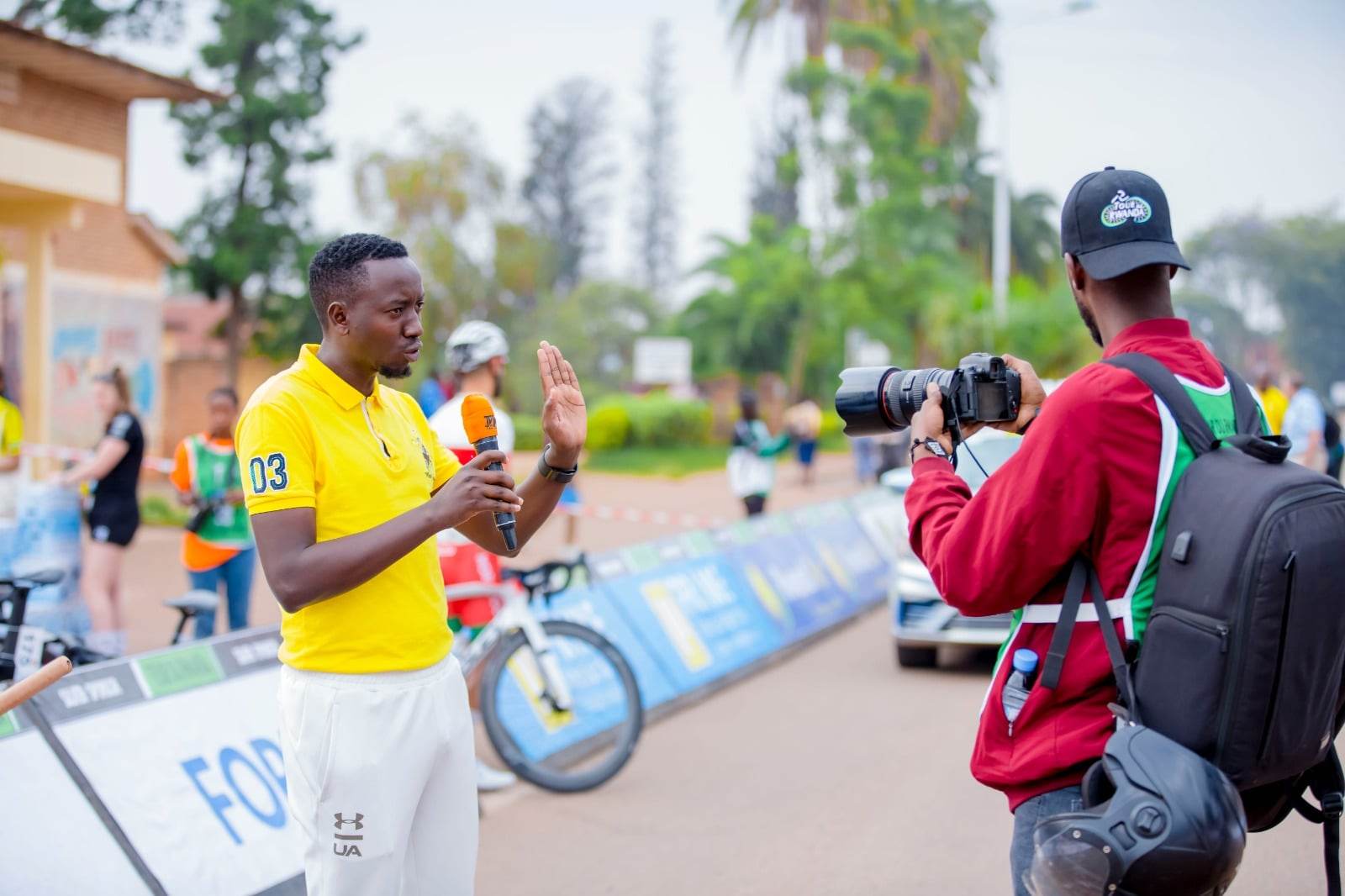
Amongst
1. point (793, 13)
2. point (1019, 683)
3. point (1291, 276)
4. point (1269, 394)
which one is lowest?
point (1019, 683)

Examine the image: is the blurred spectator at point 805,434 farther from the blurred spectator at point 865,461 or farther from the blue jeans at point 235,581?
the blue jeans at point 235,581

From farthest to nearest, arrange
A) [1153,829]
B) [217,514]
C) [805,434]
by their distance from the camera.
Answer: [805,434]
[217,514]
[1153,829]

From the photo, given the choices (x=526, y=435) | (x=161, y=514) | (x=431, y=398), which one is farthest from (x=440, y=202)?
(x=431, y=398)

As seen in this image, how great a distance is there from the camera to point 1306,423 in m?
14.3

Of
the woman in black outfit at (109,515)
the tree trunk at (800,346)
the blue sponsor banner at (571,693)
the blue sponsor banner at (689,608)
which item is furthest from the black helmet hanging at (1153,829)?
the tree trunk at (800,346)

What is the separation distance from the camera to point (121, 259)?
72.8 feet

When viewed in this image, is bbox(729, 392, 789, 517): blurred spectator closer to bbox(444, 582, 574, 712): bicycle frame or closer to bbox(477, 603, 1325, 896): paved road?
bbox(477, 603, 1325, 896): paved road

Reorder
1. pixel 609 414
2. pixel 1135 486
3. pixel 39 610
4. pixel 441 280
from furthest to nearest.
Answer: pixel 441 280 → pixel 609 414 → pixel 39 610 → pixel 1135 486

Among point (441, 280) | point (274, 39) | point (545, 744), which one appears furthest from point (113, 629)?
point (441, 280)

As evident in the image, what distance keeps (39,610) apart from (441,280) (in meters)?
30.4

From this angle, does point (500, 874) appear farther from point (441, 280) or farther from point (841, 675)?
point (441, 280)

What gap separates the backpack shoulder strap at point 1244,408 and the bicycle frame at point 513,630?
405cm

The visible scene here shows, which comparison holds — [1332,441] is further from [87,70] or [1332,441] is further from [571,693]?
[87,70]

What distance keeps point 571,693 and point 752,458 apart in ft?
23.8
